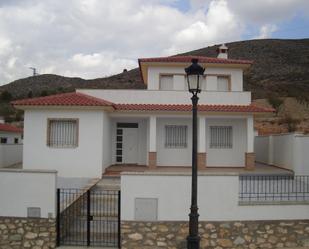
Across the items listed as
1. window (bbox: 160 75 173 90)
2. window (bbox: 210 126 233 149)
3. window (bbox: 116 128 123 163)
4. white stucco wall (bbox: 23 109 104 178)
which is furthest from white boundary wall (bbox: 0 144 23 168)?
window (bbox: 210 126 233 149)

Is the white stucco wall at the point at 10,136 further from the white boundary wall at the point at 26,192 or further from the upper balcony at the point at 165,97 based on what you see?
Result: the white boundary wall at the point at 26,192

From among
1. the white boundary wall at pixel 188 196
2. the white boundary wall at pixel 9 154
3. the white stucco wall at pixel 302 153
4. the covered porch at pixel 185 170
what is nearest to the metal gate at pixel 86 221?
the white boundary wall at pixel 188 196

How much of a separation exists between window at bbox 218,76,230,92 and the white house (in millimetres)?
57

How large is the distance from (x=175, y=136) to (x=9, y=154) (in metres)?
9.28

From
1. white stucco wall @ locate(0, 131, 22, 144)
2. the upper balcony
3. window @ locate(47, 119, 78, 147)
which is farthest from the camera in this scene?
white stucco wall @ locate(0, 131, 22, 144)

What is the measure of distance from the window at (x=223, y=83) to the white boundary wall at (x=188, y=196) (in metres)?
11.6

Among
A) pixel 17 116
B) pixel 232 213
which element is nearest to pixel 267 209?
pixel 232 213

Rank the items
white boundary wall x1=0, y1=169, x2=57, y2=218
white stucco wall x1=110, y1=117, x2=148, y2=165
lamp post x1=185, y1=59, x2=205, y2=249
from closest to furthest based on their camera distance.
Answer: lamp post x1=185, y1=59, x2=205, y2=249
white boundary wall x1=0, y1=169, x2=57, y2=218
white stucco wall x1=110, y1=117, x2=148, y2=165

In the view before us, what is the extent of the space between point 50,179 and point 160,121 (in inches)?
390

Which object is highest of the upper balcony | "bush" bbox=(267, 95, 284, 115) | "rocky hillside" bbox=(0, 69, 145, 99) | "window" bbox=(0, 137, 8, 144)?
"rocky hillside" bbox=(0, 69, 145, 99)

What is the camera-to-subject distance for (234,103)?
20.8 meters

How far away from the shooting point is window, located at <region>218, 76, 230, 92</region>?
22.5m

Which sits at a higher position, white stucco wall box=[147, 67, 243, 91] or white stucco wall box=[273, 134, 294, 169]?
white stucco wall box=[147, 67, 243, 91]

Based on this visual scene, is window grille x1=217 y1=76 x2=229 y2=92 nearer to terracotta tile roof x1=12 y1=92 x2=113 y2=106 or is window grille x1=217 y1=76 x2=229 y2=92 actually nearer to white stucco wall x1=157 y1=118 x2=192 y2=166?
white stucco wall x1=157 y1=118 x2=192 y2=166
